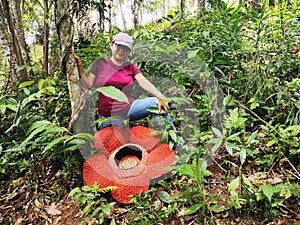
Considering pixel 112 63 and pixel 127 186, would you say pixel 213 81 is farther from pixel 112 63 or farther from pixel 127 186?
pixel 127 186

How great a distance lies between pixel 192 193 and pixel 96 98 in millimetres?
1617

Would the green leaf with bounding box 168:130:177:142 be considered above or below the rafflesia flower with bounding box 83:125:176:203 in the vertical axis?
above

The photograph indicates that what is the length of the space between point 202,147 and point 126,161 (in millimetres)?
619

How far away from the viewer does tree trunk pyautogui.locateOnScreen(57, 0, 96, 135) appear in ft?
6.90

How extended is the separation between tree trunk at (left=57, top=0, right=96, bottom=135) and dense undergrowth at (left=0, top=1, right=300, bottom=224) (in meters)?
0.15

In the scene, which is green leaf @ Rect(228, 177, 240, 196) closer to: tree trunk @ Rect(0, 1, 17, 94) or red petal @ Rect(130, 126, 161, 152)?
red petal @ Rect(130, 126, 161, 152)

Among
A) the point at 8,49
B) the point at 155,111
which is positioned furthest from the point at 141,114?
the point at 8,49

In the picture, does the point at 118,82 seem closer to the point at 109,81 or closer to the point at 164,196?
the point at 109,81

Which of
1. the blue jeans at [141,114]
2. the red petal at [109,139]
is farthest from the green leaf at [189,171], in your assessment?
the red petal at [109,139]

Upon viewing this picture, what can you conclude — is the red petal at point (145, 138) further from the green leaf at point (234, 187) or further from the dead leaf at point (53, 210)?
the dead leaf at point (53, 210)

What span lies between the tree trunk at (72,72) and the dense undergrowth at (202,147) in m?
0.15

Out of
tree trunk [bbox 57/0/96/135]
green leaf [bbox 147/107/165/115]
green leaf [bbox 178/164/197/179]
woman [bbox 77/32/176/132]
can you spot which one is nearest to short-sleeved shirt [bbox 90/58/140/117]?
woman [bbox 77/32/176/132]

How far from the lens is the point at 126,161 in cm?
205

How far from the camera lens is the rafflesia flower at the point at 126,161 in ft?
6.24
